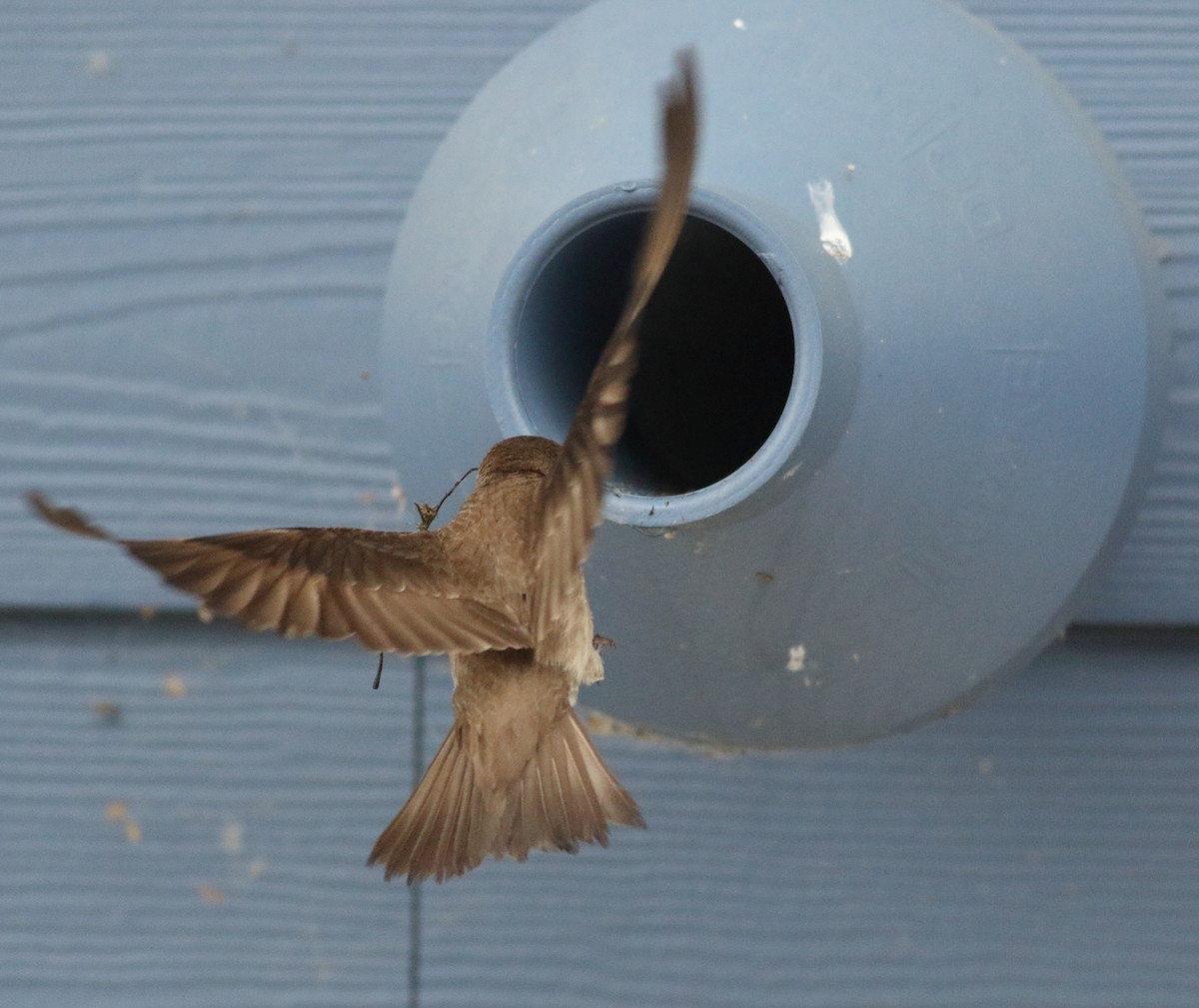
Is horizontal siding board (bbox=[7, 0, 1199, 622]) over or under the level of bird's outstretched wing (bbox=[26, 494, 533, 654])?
under

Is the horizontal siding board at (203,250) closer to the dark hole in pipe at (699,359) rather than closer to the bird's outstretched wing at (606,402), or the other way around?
the dark hole in pipe at (699,359)

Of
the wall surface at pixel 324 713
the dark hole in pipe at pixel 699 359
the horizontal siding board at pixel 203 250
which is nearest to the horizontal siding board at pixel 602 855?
the wall surface at pixel 324 713

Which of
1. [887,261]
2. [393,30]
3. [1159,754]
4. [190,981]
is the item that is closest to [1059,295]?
[887,261]

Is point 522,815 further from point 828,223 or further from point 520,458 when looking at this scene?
point 828,223

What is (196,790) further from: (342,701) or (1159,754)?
(1159,754)

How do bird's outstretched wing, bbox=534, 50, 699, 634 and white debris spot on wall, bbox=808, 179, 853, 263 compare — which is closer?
bird's outstretched wing, bbox=534, 50, 699, 634

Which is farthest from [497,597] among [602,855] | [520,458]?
[602,855]

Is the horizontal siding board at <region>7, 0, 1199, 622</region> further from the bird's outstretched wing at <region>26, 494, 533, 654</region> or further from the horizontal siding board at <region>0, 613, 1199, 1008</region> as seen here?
the bird's outstretched wing at <region>26, 494, 533, 654</region>

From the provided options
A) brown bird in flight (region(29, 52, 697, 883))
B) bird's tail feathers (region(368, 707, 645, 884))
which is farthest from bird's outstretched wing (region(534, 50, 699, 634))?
bird's tail feathers (region(368, 707, 645, 884))
